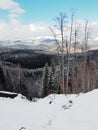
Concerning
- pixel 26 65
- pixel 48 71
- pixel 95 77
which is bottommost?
pixel 26 65

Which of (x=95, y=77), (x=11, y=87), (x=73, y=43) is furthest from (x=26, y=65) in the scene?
(x=95, y=77)

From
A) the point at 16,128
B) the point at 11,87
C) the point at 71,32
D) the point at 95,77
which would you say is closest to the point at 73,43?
the point at 71,32

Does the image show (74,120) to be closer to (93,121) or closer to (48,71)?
(93,121)

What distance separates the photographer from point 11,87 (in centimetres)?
5306

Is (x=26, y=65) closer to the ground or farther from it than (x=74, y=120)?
closer to the ground

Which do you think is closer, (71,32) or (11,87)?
(71,32)

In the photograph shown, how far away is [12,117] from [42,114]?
5.74ft

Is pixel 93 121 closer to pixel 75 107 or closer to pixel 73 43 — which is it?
pixel 75 107

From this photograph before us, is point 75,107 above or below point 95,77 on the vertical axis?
above

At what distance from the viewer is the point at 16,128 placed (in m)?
9.37

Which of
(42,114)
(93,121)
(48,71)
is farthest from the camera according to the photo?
(48,71)

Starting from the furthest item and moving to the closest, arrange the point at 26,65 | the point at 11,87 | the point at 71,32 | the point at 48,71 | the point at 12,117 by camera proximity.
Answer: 1. the point at 26,65
2. the point at 11,87
3. the point at 48,71
4. the point at 71,32
5. the point at 12,117

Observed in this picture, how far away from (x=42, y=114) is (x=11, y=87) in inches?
1711

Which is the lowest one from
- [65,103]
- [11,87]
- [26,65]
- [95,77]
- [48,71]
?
[26,65]
